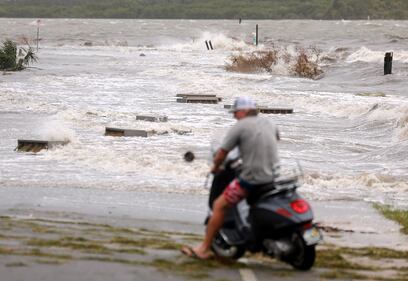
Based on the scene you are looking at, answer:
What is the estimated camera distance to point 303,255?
1050cm

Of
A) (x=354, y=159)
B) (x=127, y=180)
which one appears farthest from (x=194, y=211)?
(x=354, y=159)

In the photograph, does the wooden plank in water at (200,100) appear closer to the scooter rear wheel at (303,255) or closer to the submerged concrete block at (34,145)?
the submerged concrete block at (34,145)

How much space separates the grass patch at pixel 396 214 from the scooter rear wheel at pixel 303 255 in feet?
10.7

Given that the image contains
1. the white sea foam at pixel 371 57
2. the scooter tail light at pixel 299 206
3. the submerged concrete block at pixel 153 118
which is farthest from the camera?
the white sea foam at pixel 371 57

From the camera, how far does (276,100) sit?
1453 inches

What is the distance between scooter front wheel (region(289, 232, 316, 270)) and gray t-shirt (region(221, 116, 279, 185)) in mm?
645

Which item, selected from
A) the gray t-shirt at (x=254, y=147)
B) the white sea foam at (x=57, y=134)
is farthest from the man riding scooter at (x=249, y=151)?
the white sea foam at (x=57, y=134)

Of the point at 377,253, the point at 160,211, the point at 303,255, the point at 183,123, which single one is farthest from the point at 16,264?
the point at 183,123

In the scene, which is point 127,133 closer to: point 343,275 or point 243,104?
point 243,104

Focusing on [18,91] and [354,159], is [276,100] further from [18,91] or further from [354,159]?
[354,159]

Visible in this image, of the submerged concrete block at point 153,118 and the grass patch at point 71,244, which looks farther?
the submerged concrete block at point 153,118

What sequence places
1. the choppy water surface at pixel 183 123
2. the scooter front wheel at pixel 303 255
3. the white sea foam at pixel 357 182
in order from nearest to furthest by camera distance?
the scooter front wheel at pixel 303 255
the white sea foam at pixel 357 182
the choppy water surface at pixel 183 123

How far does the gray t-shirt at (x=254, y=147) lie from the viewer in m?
10.4

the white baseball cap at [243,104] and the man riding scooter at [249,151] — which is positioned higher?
the white baseball cap at [243,104]
